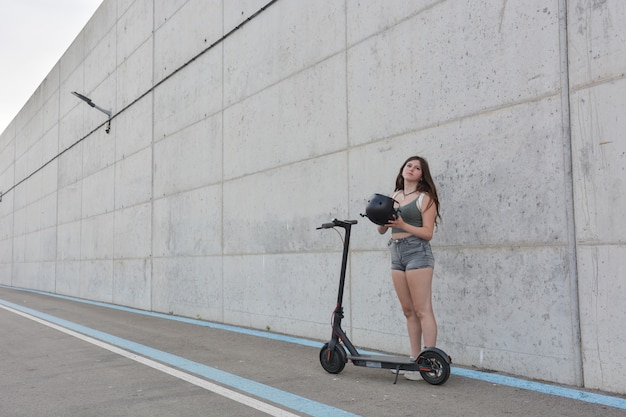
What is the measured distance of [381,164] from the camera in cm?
588

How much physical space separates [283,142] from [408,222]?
3.50 metres

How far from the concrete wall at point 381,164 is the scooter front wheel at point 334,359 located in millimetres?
1018

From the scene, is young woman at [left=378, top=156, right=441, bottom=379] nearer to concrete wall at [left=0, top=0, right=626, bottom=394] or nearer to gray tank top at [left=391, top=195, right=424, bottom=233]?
gray tank top at [left=391, top=195, right=424, bottom=233]

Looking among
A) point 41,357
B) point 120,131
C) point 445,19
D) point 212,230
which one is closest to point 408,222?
point 445,19

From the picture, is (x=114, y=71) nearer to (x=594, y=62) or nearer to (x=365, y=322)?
(x=365, y=322)

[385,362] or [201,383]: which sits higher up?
[385,362]

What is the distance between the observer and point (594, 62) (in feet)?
13.1

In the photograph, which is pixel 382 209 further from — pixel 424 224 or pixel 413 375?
pixel 413 375

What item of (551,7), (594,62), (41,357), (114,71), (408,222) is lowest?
(41,357)

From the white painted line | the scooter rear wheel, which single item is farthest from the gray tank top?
the white painted line

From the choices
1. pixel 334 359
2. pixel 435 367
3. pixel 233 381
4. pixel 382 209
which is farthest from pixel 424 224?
pixel 233 381

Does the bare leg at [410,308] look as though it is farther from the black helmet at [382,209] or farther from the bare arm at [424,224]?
the black helmet at [382,209]

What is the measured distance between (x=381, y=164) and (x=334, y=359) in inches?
86.1

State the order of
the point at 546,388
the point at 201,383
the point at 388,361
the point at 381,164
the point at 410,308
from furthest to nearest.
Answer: the point at 381,164
the point at 201,383
the point at 410,308
the point at 388,361
the point at 546,388
